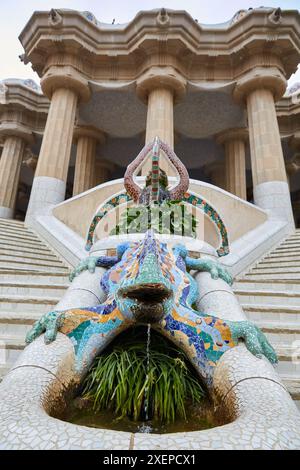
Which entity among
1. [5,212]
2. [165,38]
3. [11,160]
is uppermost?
[165,38]

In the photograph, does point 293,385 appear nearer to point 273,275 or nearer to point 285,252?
point 273,275

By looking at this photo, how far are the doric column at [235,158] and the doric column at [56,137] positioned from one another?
7108mm

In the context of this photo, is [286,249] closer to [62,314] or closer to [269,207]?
[269,207]

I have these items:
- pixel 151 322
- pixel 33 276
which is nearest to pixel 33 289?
pixel 33 276

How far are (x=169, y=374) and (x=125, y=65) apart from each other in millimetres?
14351

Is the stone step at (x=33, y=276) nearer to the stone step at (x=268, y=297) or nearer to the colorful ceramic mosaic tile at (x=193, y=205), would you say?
the colorful ceramic mosaic tile at (x=193, y=205)

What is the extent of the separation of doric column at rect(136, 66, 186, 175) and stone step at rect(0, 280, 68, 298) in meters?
8.98

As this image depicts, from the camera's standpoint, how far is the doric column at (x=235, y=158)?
50.6ft

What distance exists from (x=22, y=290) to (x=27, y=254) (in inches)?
111

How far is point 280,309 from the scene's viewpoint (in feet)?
11.5

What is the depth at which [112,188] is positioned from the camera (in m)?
8.41

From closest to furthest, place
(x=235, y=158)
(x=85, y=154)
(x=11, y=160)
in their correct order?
(x=235, y=158) → (x=11, y=160) → (x=85, y=154)

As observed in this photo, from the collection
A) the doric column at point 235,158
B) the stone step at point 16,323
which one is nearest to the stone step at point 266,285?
the stone step at point 16,323
